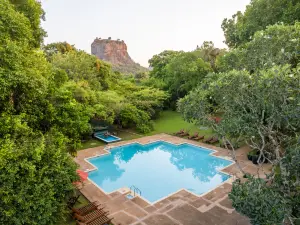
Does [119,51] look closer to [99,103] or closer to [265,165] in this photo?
[99,103]

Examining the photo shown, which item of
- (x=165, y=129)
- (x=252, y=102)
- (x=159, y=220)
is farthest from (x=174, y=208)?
(x=165, y=129)

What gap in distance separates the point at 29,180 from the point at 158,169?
10.5m

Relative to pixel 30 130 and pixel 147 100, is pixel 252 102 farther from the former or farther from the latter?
pixel 147 100

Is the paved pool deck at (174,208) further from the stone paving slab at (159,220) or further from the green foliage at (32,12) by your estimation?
the green foliage at (32,12)

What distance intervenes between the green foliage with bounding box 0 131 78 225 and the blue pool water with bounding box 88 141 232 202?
6134 mm

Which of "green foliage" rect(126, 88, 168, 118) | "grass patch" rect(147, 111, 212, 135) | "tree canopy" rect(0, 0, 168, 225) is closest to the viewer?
"tree canopy" rect(0, 0, 168, 225)

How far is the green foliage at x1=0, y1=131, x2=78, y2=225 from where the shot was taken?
5.78 m

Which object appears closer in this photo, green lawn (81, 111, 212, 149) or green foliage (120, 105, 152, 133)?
green lawn (81, 111, 212, 149)

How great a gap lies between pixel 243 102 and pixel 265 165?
9.84 metres

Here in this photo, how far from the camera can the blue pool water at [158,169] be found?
13086 mm

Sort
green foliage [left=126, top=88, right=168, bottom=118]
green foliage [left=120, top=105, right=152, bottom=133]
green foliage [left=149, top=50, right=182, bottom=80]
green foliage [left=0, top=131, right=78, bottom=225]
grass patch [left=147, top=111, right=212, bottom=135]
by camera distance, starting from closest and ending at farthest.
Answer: green foliage [left=0, top=131, right=78, bottom=225], green foliage [left=120, top=105, right=152, bottom=133], grass patch [left=147, top=111, right=212, bottom=135], green foliage [left=126, top=88, right=168, bottom=118], green foliage [left=149, top=50, right=182, bottom=80]

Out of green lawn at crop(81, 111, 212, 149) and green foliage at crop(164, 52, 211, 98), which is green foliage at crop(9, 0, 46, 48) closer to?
green lawn at crop(81, 111, 212, 149)

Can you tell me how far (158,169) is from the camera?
15.6 metres

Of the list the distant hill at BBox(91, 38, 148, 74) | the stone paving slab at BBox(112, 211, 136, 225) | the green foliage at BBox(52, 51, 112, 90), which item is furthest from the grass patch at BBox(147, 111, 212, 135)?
the distant hill at BBox(91, 38, 148, 74)
